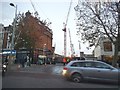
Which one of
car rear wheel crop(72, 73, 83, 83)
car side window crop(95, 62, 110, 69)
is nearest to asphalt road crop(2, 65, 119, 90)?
car rear wheel crop(72, 73, 83, 83)

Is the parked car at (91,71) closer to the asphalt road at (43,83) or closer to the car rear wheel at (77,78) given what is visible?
the car rear wheel at (77,78)

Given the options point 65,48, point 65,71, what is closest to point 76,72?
point 65,71

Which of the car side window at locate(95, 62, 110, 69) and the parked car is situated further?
the car side window at locate(95, 62, 110, 69)

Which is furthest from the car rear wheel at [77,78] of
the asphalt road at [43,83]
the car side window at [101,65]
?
the car side window at [101,65]

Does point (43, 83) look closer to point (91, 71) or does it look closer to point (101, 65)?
point (91, 71)

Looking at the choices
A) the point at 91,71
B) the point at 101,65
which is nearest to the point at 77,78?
the point at 91,71

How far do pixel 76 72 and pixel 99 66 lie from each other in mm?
1630

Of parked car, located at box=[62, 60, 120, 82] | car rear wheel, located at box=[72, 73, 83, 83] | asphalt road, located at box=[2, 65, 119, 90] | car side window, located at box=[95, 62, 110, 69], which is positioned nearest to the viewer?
asphalt road, located at box=[2, 65, 119, 90]

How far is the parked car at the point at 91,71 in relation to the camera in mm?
15844

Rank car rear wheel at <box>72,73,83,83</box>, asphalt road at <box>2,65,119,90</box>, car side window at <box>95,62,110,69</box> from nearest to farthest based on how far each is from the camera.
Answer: asphalt road at <box>2,65,119,90</box> → car side window at <box>95,62,110,69</box> → car rear wheel at <box>72,73,83,83</box>

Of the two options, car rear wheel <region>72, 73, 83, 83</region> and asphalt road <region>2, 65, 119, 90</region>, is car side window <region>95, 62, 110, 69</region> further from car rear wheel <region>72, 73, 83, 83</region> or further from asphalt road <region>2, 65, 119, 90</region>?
car rear wheel <region>72, 73, 83, 83</region>

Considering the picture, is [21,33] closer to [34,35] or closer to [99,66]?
[34,35]

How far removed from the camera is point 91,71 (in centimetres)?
1617

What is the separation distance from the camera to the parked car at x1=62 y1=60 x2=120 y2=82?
1584 centimetres
